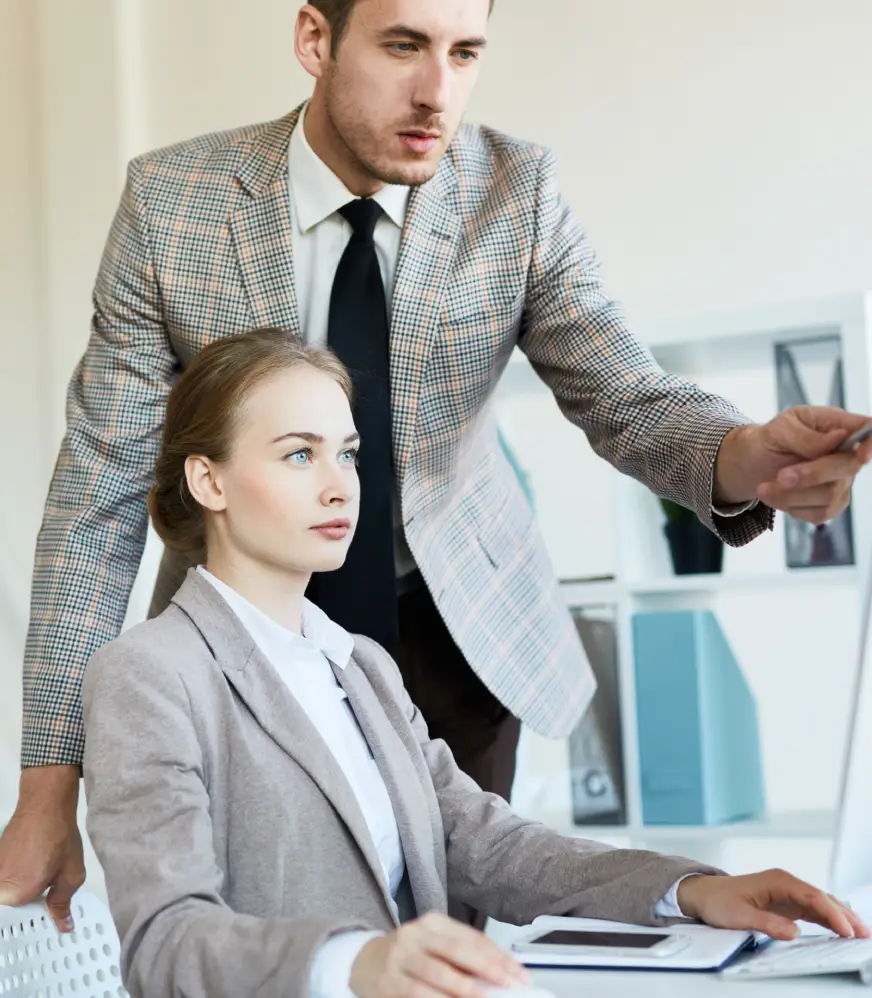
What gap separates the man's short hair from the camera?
154cm

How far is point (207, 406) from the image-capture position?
137 cm

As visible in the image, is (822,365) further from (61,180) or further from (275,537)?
(61,180)

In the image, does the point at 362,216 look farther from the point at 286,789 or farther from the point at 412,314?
the point at 286,789

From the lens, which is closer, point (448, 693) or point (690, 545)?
point (448, 693)

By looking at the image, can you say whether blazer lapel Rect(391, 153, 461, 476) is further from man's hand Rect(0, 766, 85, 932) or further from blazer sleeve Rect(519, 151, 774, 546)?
man's hand Rect(0, 766, 85, 932)

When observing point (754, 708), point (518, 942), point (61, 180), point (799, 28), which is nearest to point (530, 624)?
point (518, 942)

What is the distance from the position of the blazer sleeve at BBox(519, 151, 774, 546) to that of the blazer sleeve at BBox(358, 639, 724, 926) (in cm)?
35

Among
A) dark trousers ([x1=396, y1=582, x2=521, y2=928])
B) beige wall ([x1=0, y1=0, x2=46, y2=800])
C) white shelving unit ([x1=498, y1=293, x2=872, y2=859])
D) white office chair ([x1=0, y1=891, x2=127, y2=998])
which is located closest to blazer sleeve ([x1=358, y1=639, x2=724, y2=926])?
dark trousers ([x1=396, y1=582, x2=521, y2=928])

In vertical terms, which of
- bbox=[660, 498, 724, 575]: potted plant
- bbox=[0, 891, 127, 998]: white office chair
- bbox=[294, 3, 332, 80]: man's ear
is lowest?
bbox=[0, 891, 127, 998]: white office chair

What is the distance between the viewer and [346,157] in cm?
159

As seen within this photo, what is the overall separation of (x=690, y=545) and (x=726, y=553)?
0.30 m

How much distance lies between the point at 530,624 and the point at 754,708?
36.5 inches

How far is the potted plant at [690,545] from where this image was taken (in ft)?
8.12

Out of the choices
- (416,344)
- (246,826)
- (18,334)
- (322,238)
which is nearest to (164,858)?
(246,826)
